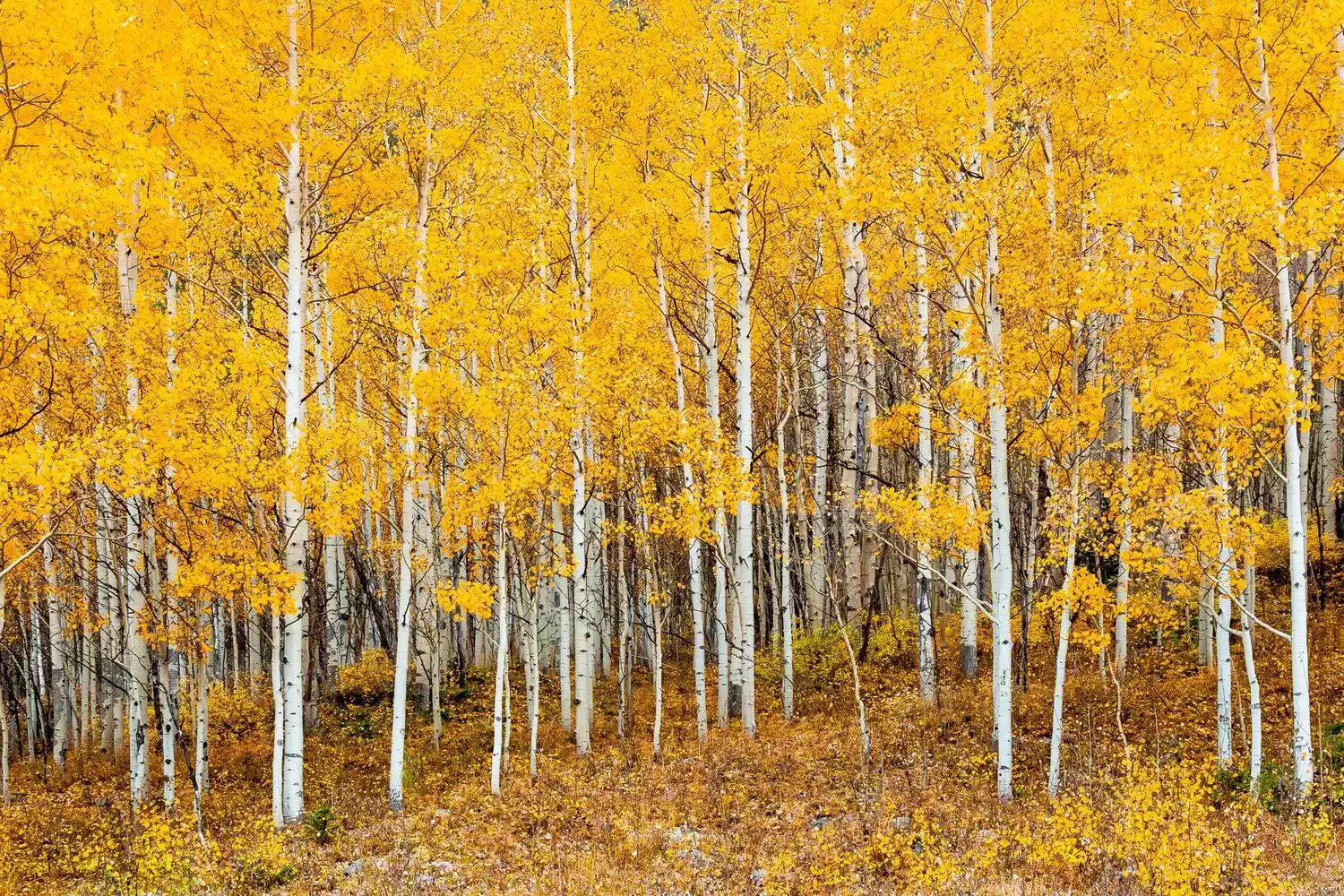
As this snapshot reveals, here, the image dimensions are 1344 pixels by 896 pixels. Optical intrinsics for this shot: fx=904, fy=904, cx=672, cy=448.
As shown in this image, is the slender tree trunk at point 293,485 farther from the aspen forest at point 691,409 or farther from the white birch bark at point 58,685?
the white birch bark at point 58,685

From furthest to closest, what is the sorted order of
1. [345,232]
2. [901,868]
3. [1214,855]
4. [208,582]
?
[345,232] < [208,582] < [901,868] < [1214,855]

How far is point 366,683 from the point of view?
20.7 meters

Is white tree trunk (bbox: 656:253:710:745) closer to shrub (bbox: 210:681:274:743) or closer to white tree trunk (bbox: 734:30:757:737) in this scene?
white tree trunk (bbox: 734:30:757:737)

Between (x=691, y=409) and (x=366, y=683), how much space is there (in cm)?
1198

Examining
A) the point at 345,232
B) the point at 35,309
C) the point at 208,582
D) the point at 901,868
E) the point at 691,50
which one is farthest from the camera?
the point at 691,50

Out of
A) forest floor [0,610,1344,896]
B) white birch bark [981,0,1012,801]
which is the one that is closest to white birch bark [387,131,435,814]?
forest floor [0,610,1344,896]

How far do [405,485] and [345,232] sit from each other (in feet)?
11.3

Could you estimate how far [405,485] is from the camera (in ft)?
39.5

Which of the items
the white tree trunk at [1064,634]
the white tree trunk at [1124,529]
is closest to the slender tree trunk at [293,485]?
the white tree trunk at [1064,634]

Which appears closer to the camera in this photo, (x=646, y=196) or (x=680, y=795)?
(x=680, y=795)

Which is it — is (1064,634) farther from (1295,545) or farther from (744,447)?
(744,447)

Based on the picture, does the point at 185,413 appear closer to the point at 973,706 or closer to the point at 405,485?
the point at 405,485

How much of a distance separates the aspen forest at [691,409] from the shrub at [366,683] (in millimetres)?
4449

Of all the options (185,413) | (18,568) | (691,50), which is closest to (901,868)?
(185,413)
